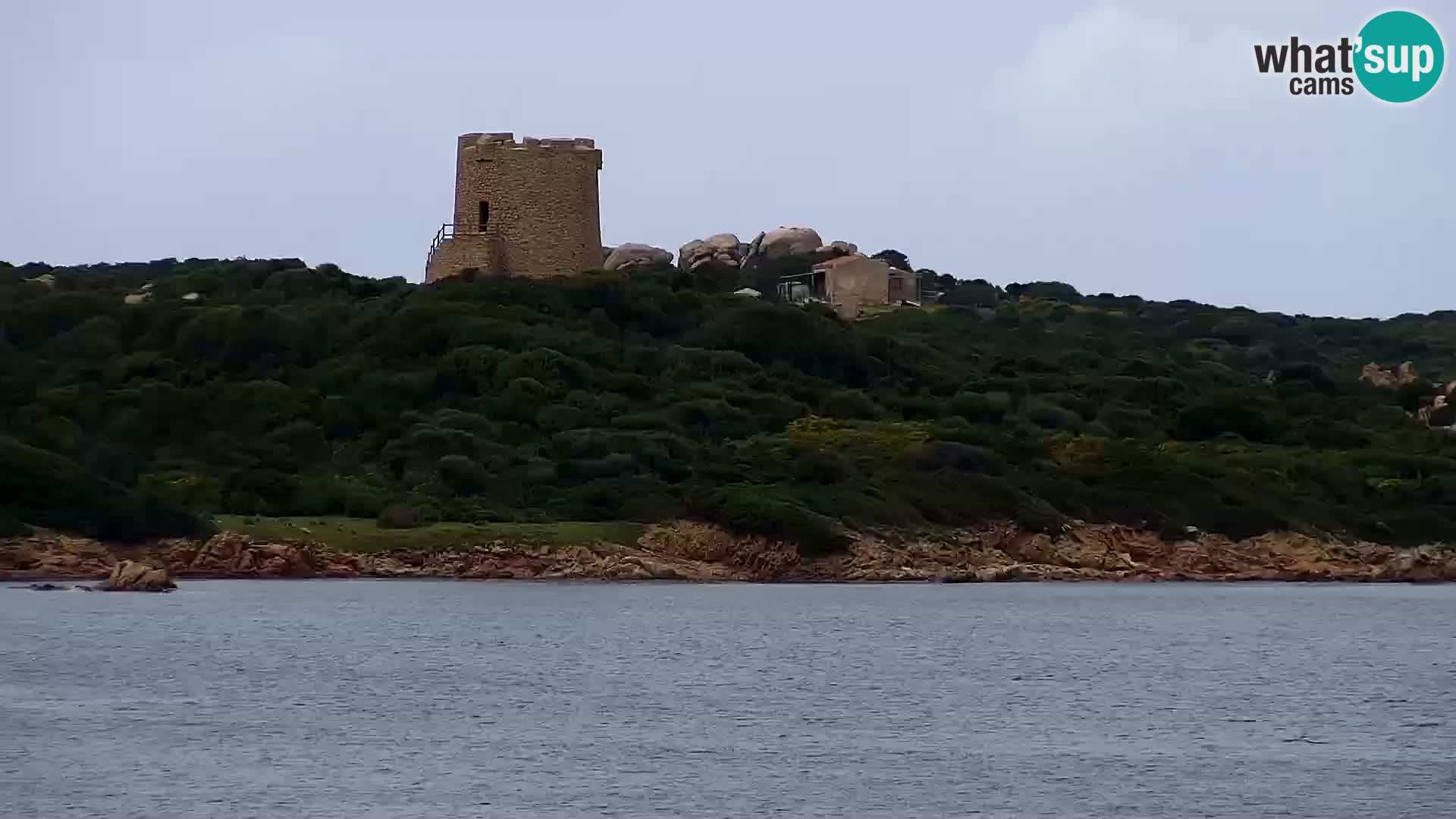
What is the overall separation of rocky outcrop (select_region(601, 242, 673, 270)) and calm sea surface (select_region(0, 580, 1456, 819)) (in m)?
49.3

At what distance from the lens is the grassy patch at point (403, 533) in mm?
52969

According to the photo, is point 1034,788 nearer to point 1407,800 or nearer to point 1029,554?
point 1407,800

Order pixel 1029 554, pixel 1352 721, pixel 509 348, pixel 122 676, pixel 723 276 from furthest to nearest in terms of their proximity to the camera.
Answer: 1. pixel 723 276
2. pixel 509 348
3. pixel 1029 554
4. pixel 122 676
5. pixel 1352 721

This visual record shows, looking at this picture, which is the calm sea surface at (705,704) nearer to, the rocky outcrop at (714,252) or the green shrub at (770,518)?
the green shrub at (770,518)

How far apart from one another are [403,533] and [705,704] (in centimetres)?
2014

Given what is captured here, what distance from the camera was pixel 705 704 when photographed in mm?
35000

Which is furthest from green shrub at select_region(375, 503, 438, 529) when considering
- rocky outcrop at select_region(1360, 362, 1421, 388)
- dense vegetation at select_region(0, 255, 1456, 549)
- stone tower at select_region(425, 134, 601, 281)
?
rocky outcrop at select_region(1360, 362, 1421, 388)

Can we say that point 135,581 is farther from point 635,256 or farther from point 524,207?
point 635,256

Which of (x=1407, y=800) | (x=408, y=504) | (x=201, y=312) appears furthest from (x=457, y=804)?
(x=201, y=312)

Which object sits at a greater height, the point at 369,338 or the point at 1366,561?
the point at 369,338

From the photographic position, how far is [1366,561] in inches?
2482

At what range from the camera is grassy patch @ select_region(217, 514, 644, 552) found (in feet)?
174

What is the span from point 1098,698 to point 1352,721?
427cm

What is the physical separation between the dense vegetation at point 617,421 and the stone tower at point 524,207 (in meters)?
1.48
